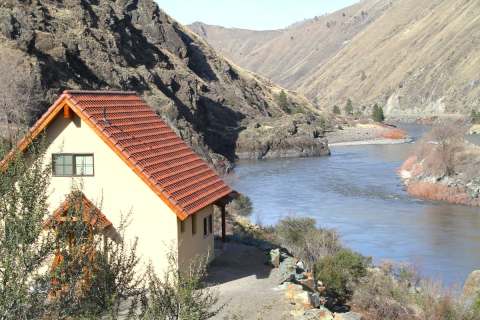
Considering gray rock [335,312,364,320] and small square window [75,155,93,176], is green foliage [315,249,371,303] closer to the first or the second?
gray rock [335,312,364,320]

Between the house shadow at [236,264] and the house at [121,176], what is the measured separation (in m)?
1.17

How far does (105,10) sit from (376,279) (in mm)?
70476

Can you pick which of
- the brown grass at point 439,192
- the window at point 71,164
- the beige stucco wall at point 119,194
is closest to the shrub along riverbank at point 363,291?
the beige stucco wall at point 119,194

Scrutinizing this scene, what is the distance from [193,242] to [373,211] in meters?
31.0

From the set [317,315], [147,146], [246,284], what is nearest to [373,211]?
[246,284]

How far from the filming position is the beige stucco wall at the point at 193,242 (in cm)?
1908

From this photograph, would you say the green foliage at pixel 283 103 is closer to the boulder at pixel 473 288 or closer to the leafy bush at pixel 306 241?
the leafy bush at pixel 306 241

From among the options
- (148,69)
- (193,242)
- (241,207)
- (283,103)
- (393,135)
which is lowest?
(241,207)

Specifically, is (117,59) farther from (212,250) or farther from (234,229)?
(212,250)

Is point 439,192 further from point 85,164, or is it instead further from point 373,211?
point 85,164

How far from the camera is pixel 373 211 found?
49.3 metres

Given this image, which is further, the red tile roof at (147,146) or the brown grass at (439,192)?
the brown grass at (439,192)

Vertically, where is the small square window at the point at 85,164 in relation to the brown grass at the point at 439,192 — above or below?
above

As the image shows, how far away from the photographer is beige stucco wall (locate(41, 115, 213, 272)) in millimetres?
18688
